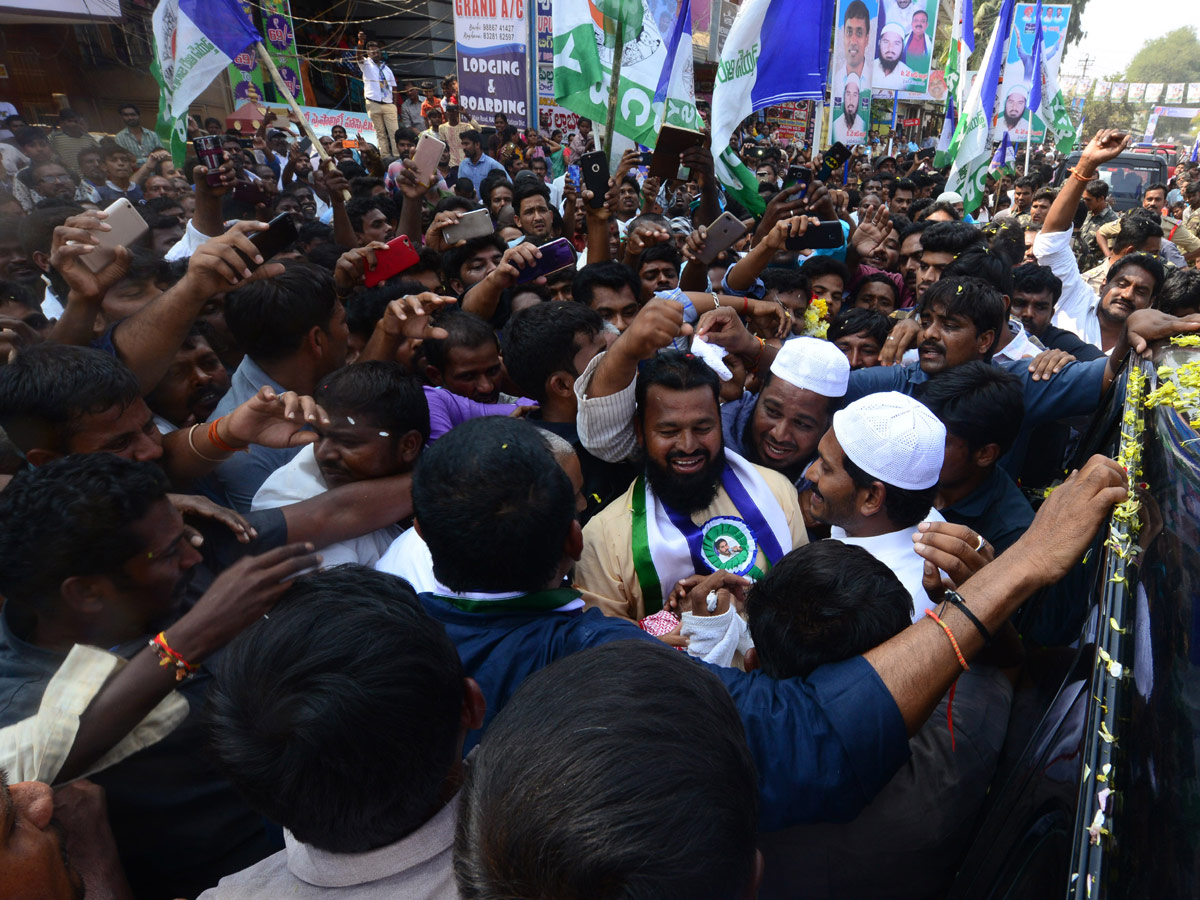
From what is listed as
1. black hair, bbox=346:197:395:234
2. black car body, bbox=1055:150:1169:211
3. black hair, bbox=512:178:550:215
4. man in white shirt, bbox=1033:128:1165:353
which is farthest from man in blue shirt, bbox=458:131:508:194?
black car body, bbox=1055:150:1169:211

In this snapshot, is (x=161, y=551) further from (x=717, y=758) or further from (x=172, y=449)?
(x=717, y=758)

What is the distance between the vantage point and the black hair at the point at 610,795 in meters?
0.81

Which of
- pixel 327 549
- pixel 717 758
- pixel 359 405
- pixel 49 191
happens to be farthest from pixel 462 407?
pixel 49 191

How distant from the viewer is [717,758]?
932 mm

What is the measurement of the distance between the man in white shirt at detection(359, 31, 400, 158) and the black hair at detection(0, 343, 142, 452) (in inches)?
491

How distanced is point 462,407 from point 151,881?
1.72 metres

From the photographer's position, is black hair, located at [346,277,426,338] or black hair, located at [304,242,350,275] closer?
black hair, located at [346,277,426,338]

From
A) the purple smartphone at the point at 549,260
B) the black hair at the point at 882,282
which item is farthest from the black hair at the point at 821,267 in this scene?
the purple smartphone at the point at 549,260

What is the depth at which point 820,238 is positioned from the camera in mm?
4371

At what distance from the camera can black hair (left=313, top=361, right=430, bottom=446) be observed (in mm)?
2203

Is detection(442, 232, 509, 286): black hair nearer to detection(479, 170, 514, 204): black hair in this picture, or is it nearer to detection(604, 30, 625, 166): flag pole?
detection(604, 30, 625, 166): flag pole

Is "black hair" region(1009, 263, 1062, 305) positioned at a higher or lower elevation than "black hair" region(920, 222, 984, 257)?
lower

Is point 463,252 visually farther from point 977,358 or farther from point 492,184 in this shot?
point 492,184

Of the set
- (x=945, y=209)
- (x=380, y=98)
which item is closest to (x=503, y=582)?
(x=945, y=209)
